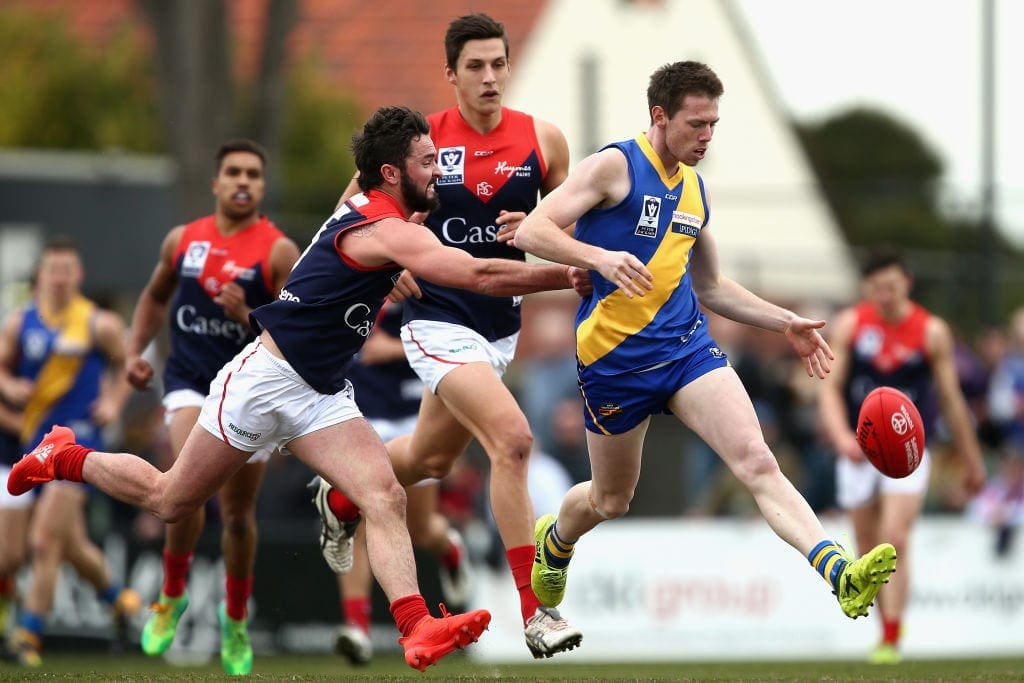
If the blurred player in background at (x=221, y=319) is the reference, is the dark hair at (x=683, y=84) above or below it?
above

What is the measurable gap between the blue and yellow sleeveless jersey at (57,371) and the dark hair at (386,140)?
17.2ft

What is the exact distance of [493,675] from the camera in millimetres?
8844

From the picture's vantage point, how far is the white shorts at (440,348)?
8.43 metres

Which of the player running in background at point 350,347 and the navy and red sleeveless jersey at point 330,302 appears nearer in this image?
the player running in background at point 350,347

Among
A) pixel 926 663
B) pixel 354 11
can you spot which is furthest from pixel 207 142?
pixel 354 11

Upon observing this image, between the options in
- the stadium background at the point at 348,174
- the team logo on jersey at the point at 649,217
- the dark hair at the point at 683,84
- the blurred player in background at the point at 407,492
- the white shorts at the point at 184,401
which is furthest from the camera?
the stadium background at the point at 348,174

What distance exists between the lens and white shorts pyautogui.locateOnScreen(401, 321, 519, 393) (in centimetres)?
843

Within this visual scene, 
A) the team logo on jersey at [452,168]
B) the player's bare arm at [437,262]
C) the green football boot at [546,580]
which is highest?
the team logo on jersey at [452,168]

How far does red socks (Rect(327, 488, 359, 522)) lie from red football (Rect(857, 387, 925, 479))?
2926 millimetres

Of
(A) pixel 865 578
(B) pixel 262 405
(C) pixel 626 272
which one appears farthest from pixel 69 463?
(A) pixel 865 578

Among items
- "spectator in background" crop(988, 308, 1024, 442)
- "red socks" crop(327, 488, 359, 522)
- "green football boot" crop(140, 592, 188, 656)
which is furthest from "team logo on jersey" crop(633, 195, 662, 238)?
"spectator in background" crop(988, 308, 1024, 442)

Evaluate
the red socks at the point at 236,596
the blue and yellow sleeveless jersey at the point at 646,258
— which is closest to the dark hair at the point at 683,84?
the blue and yellow sleeveless jersey at the point at 646,258

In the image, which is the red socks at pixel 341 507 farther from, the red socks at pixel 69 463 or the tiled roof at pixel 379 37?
the tiled roof at pixel 379 37

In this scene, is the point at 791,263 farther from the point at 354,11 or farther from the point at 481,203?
the point at 354,11
